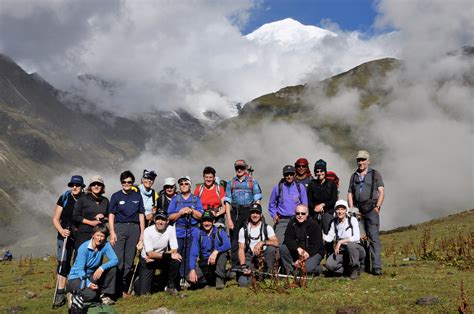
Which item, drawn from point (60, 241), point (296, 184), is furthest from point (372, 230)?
point (60, 241)

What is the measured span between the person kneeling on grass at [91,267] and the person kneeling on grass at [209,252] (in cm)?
284

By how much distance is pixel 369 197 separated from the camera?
14.2 m

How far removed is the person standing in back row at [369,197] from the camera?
14141 mm

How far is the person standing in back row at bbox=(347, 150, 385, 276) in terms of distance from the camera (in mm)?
14141

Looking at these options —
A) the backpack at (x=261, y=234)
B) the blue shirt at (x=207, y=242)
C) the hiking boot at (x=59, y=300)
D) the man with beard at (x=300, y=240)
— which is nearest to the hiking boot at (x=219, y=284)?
the blue shirt at (x=207, y=242)

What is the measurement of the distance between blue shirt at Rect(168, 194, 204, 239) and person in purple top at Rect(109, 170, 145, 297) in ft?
2.98

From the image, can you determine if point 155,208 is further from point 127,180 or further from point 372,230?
Result: point 372,230

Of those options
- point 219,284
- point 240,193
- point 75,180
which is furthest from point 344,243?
point 75,180

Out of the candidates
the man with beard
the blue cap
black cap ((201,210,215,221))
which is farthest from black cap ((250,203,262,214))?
the blue cap

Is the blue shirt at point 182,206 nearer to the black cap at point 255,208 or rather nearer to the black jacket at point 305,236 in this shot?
the black cap at point 255,208

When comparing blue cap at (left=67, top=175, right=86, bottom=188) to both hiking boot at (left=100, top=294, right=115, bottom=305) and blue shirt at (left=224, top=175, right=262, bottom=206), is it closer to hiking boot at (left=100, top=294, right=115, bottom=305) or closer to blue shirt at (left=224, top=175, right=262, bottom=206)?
hiking boot at (left=100, top=294, right=115, bottom=305)

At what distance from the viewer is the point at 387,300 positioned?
11.2m

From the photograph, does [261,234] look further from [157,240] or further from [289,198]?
[157,240]

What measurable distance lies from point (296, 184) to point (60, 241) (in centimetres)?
712
